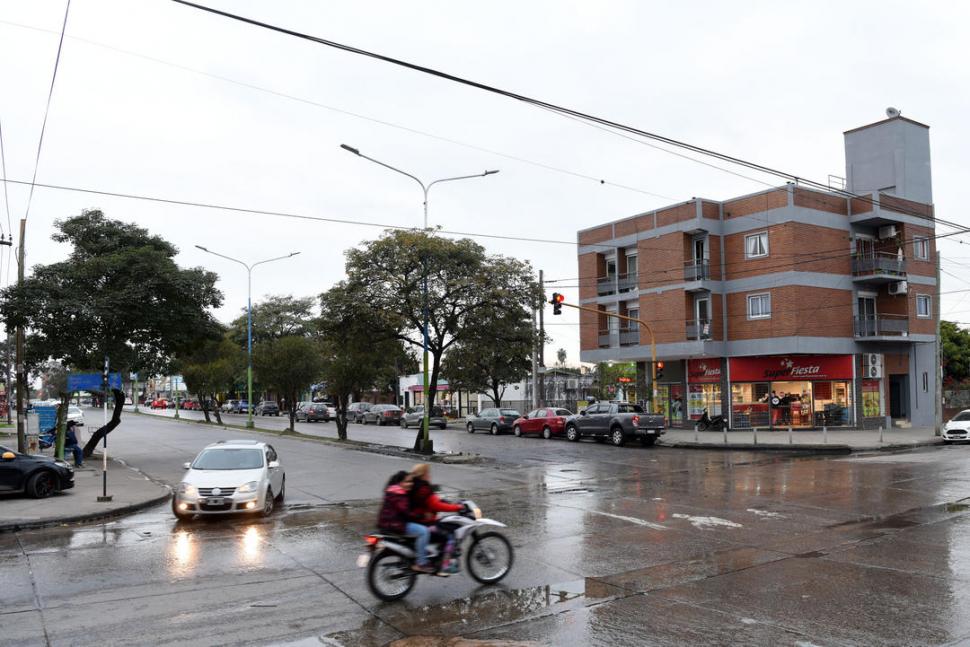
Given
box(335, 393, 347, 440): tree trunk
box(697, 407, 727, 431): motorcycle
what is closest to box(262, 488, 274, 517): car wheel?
box(335, 393, 347, 440): tree trunk

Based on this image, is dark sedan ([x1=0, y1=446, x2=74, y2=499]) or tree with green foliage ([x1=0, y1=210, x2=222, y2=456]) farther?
tree with green foliage ([x1=0, y1=210, x2=222, y2=456])

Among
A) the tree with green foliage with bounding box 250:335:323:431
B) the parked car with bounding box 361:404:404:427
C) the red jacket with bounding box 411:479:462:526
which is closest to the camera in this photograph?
the red jacket with bounding box 411:479:462:526

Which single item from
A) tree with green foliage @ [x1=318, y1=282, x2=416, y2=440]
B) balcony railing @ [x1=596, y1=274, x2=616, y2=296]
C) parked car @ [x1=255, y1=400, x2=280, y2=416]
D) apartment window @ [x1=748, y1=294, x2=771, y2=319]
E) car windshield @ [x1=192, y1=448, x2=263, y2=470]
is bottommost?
parked car @ [x1=255, y1=400, x2=280, y2=416]

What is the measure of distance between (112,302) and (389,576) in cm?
2043

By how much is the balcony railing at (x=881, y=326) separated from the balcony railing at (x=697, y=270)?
25.8 feet

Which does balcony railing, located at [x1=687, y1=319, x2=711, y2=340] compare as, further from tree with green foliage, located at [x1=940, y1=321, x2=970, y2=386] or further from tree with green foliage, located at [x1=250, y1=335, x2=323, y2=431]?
tree with green foliage, located at [x1=940, y1=321, x2=970, y2=386]

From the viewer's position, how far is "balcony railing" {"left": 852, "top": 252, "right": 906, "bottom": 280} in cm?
3759

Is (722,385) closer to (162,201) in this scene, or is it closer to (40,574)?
(162,201)

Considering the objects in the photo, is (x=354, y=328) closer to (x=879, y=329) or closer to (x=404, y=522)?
(x=404, y=522)

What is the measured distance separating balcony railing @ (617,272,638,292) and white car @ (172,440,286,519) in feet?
99.7

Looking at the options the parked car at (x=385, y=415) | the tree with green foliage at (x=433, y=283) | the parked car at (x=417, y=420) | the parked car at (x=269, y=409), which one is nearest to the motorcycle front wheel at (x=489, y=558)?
the tree with green foliage at (x=433, y=283)

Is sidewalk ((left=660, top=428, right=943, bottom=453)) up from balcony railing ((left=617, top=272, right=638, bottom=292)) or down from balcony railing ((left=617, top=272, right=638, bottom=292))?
down

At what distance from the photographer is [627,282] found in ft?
139

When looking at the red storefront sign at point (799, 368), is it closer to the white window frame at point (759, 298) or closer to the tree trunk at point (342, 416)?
the white window frame at point (759, 298)
